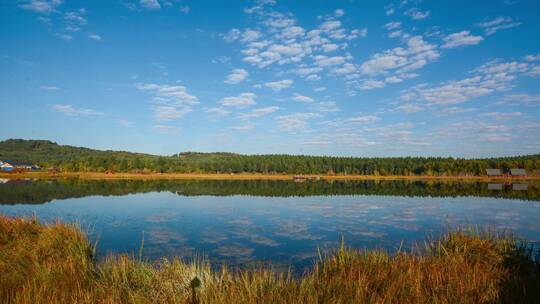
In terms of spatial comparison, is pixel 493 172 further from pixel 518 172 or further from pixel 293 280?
pixel 293 280

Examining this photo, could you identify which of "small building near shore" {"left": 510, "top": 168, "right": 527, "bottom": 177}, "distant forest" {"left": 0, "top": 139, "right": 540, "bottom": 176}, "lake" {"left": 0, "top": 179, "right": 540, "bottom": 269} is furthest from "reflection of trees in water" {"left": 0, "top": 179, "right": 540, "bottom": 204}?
"small building near shore" {"left": 510, "top": 168, "right": 527, "bottom": 177}

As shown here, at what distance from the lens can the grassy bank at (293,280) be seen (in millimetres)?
7180

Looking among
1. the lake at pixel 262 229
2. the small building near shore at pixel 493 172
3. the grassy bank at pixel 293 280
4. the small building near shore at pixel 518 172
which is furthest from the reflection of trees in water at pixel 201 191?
the small building near shore at pixel 518 172

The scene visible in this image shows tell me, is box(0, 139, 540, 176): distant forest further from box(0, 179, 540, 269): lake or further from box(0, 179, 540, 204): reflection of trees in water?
box(0, 179, 540, 269): lake

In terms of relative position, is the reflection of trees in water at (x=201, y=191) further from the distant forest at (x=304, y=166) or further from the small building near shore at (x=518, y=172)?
the small building near shore at (x=518, y=172)

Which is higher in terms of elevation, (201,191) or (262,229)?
(262,229)

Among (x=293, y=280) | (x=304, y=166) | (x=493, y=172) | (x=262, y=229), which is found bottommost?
(x=262, y=229)

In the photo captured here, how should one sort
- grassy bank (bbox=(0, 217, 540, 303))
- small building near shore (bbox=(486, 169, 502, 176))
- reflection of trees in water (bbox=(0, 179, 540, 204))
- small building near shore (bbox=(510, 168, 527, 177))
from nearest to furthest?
grassy bank (bbox=(0, 217, 540, 303))
reflection of trees in water (bbox=(0, 179, 540, 204))
small building near shore (bbox=(510, 168, 527, 177))
small building near shore (bbox=(486, 169, 502, 176))

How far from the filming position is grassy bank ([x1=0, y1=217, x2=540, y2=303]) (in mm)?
7180

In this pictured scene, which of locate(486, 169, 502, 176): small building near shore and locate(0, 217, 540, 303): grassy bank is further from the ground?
locate(486, 169, 502, 176): small building near shore

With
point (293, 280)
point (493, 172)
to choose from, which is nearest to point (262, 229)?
point (293, 280)

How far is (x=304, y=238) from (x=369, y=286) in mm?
11023

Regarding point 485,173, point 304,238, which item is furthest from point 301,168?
point 304,238

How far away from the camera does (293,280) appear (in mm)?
8320
